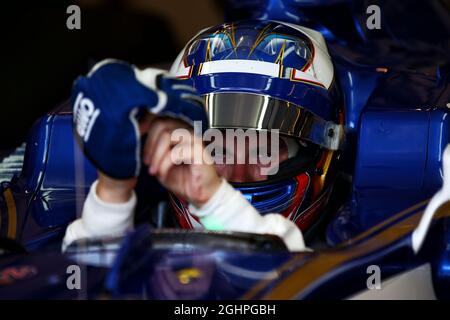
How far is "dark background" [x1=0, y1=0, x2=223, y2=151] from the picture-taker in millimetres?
3289

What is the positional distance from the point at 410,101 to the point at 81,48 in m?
1.94

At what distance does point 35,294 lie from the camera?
4.01 feet

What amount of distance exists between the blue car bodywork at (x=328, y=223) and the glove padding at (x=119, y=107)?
0.36 ft

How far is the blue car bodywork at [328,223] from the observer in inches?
48.5

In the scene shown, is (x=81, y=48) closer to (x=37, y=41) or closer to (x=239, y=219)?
(x=37, y=41)

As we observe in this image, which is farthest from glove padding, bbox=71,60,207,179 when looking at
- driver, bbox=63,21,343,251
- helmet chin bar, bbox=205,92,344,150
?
helmet chin bar, bbox=205,92,344,150

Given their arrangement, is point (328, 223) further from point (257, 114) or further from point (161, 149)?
point (161, 149)

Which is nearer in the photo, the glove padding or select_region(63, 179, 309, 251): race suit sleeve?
the glove padding

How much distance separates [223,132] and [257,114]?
0.08 meters

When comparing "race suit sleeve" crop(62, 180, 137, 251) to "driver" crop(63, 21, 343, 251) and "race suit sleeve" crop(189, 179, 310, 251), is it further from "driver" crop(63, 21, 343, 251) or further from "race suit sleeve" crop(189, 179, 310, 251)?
"race suit sleeve" crop(189, 179, 310, 251)

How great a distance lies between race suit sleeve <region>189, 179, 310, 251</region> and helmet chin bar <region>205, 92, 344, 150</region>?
20 cm

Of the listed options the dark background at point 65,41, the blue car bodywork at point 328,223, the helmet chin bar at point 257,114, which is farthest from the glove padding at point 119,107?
the dark background at point 65,41

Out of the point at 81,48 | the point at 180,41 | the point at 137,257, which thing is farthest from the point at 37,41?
the point at 137,257

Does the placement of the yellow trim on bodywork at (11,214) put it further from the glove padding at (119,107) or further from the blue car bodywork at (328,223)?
the glove padding at (119,107)
